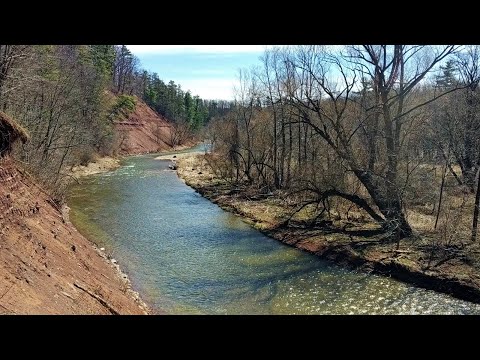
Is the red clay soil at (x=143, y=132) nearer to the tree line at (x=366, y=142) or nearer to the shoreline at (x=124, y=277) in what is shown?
the tree line at (x=366, y=142)

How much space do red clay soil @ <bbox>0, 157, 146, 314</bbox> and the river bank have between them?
8.50 metres

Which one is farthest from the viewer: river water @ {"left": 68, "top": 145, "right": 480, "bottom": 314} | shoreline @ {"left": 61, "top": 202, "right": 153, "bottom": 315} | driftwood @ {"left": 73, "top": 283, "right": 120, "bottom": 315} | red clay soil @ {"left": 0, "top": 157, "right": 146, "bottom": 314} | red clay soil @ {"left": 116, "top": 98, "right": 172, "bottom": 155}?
red clay soil @ {"left": 116, "top": 98, "right": 172, "bottom": 155}

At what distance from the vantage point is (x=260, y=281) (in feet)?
44.5

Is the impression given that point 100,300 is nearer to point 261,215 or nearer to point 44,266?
point 44,266

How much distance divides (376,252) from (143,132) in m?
61.6

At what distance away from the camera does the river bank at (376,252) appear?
520 inches

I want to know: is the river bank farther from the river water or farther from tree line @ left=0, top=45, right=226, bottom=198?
tree line @ left=0, top=45, right=226, bottom=198

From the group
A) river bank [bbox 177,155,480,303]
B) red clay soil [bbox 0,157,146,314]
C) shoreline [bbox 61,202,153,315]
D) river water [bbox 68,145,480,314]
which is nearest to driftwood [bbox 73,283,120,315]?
red clay soil [bbox 0,157,146,314]

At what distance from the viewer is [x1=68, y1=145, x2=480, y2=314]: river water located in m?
11.8

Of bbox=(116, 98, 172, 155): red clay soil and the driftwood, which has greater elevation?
bbox=(116, 98, 172, 155): red clay soil

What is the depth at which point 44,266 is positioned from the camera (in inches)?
390

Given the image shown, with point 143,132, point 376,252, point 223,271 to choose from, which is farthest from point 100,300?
point 143,132

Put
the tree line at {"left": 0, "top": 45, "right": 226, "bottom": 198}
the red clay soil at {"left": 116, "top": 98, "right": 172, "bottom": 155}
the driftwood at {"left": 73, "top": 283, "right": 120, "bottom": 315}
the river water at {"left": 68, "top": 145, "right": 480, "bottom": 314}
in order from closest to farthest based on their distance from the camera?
the driftwood at {"left": 73, "top": 283, "right": 120, "bottom": 315}
the river water at {"left": 68, "top": 145, "right": 480, "bottom": 314}
the tree line at {"left": 0, "top": 45, "right": 226, "bottom": 198}
the red clay soil at {"left": 116, "top": 98, "right": 172, "bottom": 155}
